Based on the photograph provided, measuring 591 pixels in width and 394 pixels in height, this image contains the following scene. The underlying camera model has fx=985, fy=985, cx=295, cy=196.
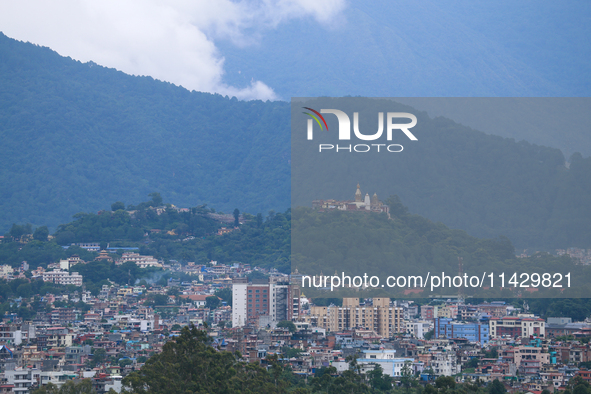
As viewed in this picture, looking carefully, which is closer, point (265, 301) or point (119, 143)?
point (265, 301)

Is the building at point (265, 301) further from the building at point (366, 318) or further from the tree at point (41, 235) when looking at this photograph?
the tree at point (41, 235)

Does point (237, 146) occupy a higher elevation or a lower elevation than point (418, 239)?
higher

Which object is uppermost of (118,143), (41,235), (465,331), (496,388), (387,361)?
(118,143)

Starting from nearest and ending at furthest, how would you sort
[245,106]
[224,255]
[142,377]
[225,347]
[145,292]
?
[142,377], [225,347], [145,292], [224,255], [245,106]

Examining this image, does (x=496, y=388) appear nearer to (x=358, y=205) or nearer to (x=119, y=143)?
(x=358, y=205)

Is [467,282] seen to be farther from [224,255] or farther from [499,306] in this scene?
[224,255]

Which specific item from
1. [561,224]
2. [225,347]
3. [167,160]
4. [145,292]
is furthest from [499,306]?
[167,160]

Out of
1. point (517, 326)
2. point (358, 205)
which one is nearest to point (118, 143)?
point (358, 205)
